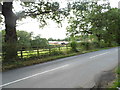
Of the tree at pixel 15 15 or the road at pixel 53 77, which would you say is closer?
the road at pixel 53 77

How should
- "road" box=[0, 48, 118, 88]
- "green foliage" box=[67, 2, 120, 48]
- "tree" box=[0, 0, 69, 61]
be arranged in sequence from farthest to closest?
"green foliage" box=[67, 2, 120, 48] < "tree" box=[0, 0, 69, 61] < "road" box=[0, 48, 118, 88]

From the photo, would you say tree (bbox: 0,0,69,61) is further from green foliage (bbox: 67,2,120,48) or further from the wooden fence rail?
green foliage (bbox: 67,2,120,48)

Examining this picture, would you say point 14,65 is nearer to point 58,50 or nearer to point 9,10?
point 9,10

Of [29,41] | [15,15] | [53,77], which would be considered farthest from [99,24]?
[53,77]

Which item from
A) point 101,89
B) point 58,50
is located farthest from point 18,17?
point 101,89

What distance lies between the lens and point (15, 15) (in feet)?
36.0

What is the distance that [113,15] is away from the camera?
23359 millimetres

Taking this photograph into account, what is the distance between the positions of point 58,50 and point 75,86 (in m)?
11.1

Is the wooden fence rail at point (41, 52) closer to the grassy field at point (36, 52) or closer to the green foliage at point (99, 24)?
the grassy field at point (36, 52)

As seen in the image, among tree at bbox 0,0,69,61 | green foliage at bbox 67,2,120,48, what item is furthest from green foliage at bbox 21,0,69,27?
green foliage at bbox 67,2,120,48

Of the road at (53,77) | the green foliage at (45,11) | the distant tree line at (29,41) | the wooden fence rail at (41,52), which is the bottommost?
the road at (53,77)

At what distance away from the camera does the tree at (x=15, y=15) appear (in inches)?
375

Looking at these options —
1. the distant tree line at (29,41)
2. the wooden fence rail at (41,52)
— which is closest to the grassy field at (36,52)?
the wooden fence rail at (41,52)

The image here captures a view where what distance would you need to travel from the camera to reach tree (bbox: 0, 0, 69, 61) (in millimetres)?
9523
